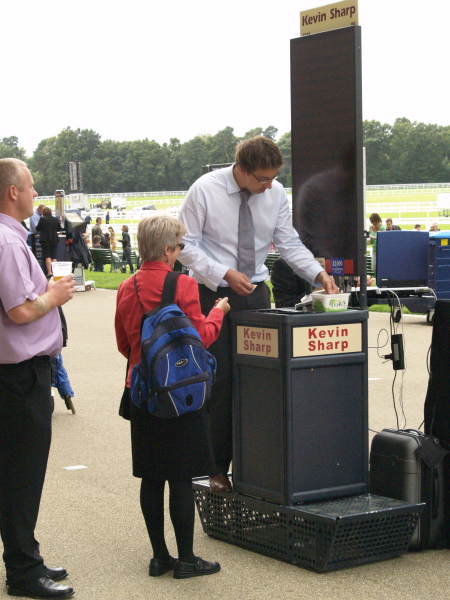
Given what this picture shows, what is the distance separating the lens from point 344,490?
4.34 m

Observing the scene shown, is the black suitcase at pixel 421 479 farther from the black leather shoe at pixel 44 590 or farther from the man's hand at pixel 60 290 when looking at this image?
the man's hand at pixel 60 290

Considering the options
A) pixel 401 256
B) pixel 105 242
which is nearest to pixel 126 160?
pixel 105 242

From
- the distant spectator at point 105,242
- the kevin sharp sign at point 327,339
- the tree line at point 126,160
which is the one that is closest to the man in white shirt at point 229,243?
the kevin sharp sign at point 327,339

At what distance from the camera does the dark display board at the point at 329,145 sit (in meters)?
4.84

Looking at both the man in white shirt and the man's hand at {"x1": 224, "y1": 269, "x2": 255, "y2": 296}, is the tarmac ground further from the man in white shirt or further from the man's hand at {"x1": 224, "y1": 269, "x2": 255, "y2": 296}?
the man's hand at {"x1": 224, "y1": 269, "x2": 255, "y2": 296}

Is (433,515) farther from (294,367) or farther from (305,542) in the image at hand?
(294,367)

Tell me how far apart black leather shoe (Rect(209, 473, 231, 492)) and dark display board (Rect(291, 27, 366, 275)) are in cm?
132

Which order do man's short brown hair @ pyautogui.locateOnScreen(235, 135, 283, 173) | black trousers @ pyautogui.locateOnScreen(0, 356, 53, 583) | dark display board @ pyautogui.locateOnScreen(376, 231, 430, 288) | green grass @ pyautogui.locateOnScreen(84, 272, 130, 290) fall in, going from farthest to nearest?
green grass @ pyautogui.locateOnScreen(84, 272, 130, 290) → dark display board @ pyautogui.locateOnScreen(376, 231, 430, 288) → man's short brown hair @ pyautogui.locateOnScreen(235, 135, 283, 173) → black trousers @ pyautogui.locateOnScreen(0, 356, 53, 583)

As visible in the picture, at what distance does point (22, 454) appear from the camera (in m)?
3.78

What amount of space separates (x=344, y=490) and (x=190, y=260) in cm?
136

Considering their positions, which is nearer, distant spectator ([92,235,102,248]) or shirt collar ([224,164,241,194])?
shirt collar ([224,164,241,194])

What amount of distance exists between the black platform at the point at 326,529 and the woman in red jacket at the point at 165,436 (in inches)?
13.3

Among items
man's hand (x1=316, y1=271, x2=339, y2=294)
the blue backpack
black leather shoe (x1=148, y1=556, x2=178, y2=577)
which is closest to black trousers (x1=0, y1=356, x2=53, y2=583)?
the blue backpack

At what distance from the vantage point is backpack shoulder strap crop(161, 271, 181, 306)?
12.8 ft
